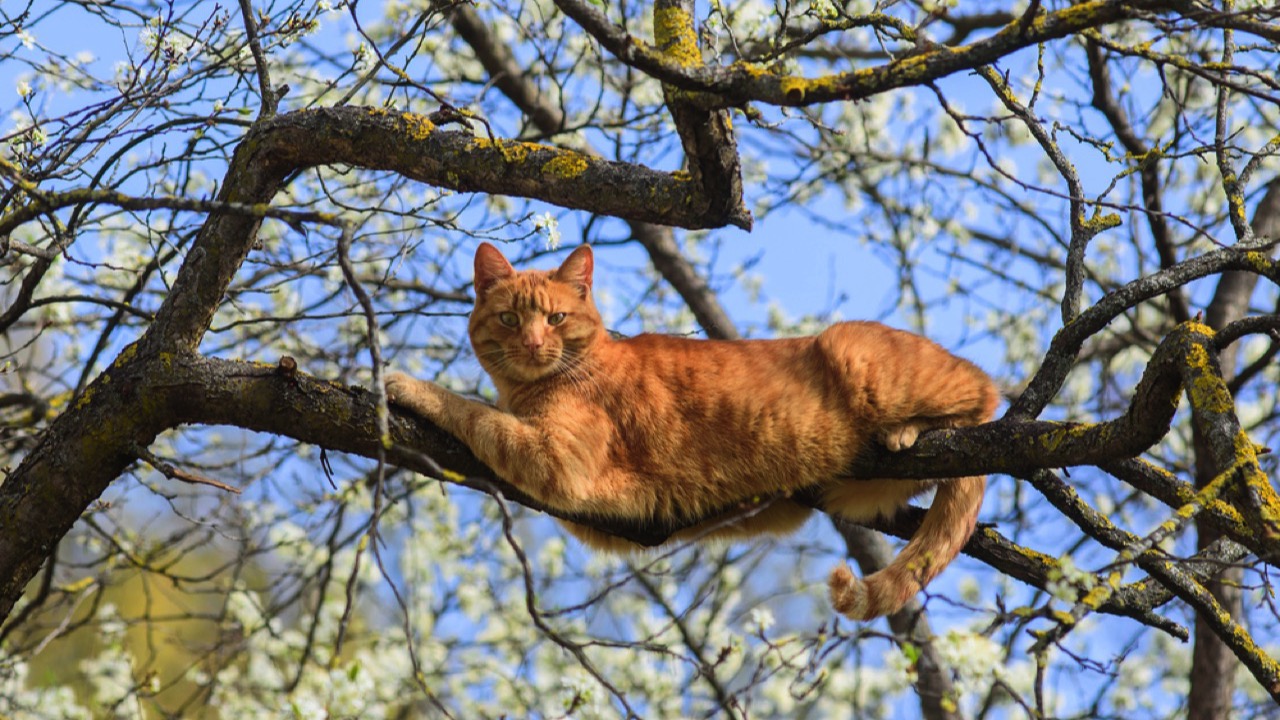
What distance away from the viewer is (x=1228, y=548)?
296 cm

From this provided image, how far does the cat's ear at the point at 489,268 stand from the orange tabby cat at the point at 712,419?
0.13 metres

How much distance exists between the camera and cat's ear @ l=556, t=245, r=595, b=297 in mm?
3906

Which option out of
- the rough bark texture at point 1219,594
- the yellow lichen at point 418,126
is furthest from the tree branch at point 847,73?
the rough bark texture at point 1219,594

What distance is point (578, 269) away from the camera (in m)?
3.92

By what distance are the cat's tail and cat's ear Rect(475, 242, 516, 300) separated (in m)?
1.59

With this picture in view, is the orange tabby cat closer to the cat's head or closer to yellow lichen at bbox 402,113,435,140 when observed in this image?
the cat's head

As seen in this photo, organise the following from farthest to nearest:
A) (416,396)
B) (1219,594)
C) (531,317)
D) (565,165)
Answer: (1219,594)
(531,317)
(416,396)
(565,165)

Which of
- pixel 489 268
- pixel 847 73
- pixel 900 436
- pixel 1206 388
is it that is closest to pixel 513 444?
pixel 489 268

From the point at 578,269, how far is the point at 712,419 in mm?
868

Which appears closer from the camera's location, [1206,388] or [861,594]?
[1206,388]

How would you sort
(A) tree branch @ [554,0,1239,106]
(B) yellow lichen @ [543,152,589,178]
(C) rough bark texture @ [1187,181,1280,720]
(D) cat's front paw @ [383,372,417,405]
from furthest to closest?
(C) rough bark texture @ [1187,181,1280,720]
(D) cat's front paw @ [383,372,417,405]
(B) yellow lichen @ [543,152,589,178]
(A) tree branch @ [554,0,1239,106]

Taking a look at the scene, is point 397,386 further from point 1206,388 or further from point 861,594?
point 1206,388

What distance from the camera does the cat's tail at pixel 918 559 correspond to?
302 centimetres

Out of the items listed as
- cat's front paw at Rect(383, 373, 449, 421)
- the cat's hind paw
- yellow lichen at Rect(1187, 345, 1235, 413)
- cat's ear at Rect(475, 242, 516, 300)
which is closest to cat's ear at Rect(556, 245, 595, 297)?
cat's ear at Rect(475, 242, 516, 300)
